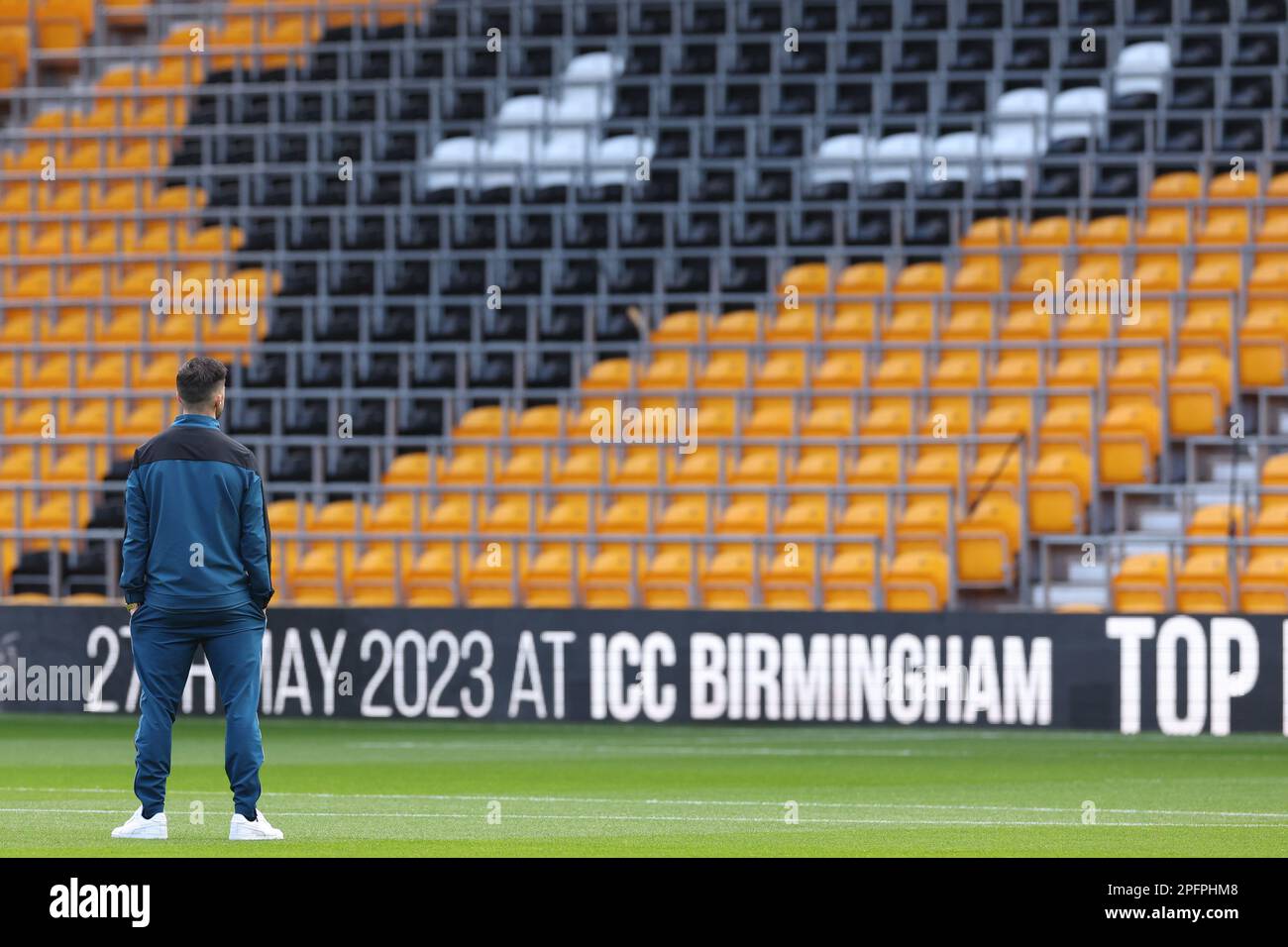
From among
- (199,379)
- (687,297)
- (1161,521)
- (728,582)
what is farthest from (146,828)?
(687,297)

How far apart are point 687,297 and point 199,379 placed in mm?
11840

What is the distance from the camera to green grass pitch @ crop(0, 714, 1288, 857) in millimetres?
8836

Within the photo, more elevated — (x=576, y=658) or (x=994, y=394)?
(x=994, y=394)

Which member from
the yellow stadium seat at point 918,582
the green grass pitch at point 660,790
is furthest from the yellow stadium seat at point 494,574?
the yellow stadium seat at point 918,582

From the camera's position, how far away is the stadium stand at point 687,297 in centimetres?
1784

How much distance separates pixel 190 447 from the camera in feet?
27.4

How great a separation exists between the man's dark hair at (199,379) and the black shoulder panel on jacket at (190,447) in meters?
0.12

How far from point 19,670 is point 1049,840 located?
34.3ft

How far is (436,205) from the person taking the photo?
22.5m

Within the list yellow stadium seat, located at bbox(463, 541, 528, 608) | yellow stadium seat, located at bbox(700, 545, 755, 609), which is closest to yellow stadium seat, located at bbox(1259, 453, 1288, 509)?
yellow stadium seat, located at bbox(700, 545, 755, 609)

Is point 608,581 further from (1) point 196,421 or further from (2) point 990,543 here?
(1) point 196,421
